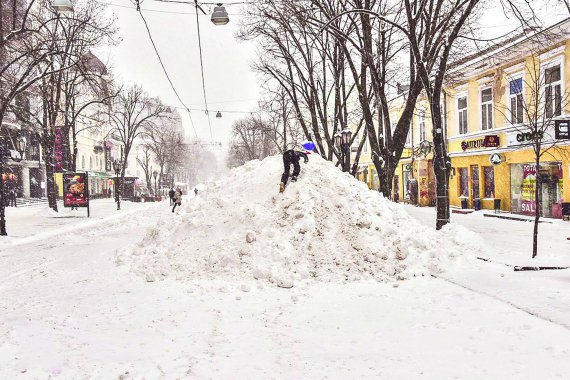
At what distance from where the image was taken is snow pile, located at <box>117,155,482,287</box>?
763 cm

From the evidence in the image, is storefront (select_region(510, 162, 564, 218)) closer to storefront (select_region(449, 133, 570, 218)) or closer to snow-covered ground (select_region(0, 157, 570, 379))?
storefront (select_region(449, 133, 570, 218))

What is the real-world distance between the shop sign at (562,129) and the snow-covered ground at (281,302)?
9.54 metres

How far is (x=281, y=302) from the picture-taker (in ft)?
20.7

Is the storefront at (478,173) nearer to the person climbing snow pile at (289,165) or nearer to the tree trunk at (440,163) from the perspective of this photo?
the tree trunk at (440,163)

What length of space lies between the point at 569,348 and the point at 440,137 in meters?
7.12

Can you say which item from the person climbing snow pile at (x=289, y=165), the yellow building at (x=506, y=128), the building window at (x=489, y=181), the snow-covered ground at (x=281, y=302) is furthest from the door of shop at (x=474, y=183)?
the person climbing snow pile at (x=289, y=165)

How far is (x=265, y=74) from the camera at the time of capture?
21.8 metres

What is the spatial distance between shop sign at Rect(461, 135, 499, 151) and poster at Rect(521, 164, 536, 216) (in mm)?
2053

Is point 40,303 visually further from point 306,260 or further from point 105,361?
point 306,260

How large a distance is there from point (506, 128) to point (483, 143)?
1.61 m

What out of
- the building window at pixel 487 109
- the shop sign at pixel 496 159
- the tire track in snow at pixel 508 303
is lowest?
the tire track in snow at pixel 508 303

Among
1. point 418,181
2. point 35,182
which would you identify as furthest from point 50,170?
point 418,181

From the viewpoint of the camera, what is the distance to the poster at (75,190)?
78.2 ft

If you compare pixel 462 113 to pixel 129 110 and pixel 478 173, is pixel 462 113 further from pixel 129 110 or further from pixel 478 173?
pixel 129 110
